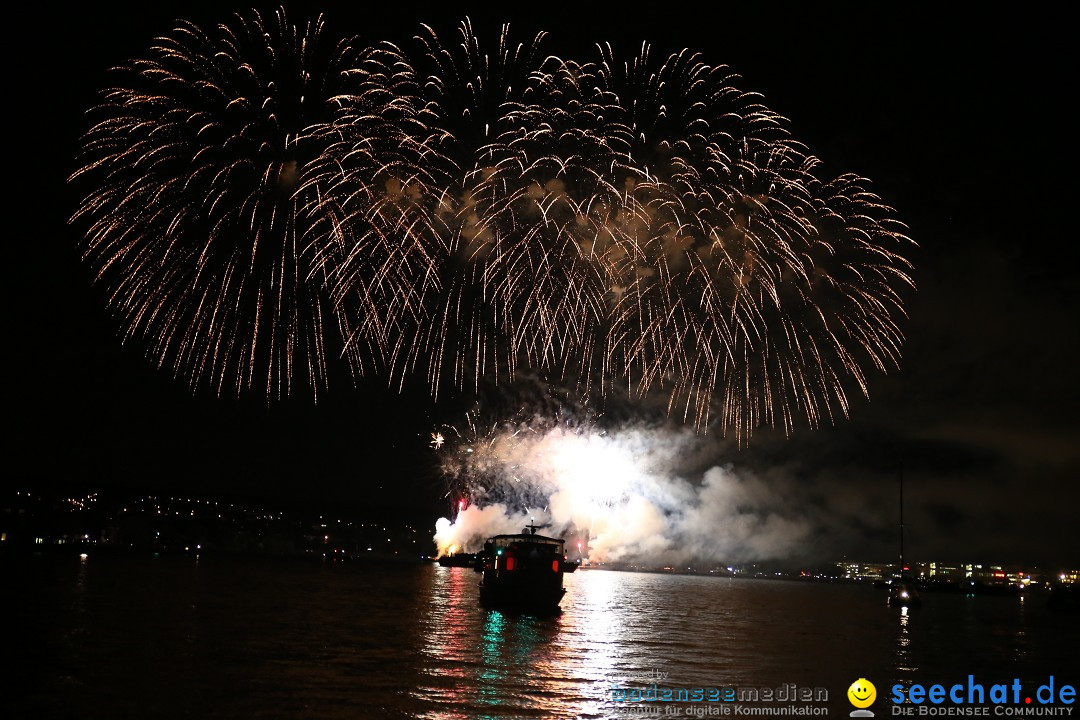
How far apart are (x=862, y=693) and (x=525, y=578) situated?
33343mm

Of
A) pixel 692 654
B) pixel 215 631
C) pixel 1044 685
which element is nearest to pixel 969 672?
pixel 1044 685

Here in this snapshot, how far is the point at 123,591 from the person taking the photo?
5616cm

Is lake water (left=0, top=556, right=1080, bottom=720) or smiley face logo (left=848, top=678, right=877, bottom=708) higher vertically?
smiley face logo (left=848, top=678, right=877, bottom=708)

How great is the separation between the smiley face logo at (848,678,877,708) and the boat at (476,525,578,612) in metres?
30.1

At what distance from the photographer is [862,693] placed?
26.1 metres

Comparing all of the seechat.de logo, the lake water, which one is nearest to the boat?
the lake water

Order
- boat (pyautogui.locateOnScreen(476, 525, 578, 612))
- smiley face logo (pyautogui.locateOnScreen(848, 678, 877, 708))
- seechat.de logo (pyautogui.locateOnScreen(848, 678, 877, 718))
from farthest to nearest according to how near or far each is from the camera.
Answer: boat (pyautogui.locateOnScreen(476, 525, 578, 612)) < smiley face logo (pyautogui.locateOnScreen(848, 678, 877, 708)) < seechat.de logo (pyautogui.locateOnScreen(848, 678, 877, 718))

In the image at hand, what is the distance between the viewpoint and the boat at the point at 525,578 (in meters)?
56.8

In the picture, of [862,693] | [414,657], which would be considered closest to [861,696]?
[862,693]

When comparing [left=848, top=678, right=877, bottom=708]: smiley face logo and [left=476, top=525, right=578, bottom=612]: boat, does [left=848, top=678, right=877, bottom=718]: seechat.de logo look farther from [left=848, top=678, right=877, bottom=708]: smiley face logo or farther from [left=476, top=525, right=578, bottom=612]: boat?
[left=476, top=525, right=578, bottom=612]: boat

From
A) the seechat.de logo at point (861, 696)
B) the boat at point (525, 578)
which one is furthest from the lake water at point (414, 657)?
→ the boat at point (525, 578)

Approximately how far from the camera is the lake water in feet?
68.8

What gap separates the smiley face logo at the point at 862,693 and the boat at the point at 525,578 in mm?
30094

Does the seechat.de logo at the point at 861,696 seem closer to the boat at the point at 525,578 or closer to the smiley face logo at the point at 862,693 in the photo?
the smiley face logo at the point at 862,693
